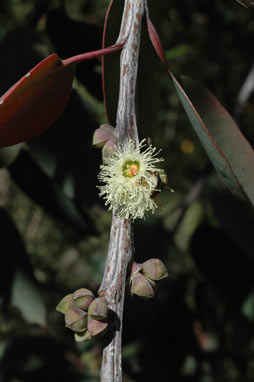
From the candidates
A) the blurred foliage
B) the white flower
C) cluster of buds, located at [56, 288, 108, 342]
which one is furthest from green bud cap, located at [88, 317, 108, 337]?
the blurred foliage

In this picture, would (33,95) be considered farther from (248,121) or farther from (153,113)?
(248,121)

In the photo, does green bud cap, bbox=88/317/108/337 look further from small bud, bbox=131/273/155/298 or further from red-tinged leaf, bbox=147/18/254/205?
red-tinged leaf, bbox=147/18/254/205

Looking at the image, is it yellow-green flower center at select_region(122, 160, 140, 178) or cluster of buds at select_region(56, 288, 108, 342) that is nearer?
cluster of buds at select_region(56, 288, 108, 342)

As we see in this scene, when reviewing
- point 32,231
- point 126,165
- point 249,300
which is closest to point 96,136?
point 126,165

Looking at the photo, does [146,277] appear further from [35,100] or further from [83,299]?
[35,100]

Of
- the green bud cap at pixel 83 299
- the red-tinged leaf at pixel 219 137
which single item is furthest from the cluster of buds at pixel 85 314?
the red-tinged leaf at pixel 219 137

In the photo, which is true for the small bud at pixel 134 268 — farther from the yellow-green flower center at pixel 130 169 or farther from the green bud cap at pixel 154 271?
the yellow-green flower center at pixel 130 169
